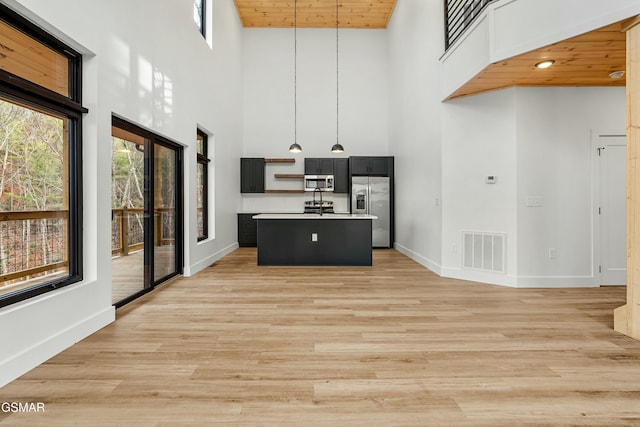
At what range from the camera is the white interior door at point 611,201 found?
14.0 ft

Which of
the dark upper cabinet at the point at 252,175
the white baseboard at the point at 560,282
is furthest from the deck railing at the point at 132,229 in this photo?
the white baseboard at the point at 560,282

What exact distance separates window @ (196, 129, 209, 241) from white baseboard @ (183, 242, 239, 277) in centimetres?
40

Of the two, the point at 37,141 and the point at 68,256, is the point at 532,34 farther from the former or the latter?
the point at 68,256

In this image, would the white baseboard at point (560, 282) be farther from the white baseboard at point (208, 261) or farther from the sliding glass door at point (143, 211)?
the sliding glass door at point (143, 211)

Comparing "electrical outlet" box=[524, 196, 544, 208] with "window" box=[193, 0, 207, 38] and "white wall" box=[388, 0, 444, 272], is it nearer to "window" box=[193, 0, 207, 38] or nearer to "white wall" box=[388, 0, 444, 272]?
"white wall" box=[388, 0, 444, 272]

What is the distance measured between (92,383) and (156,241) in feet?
8.06

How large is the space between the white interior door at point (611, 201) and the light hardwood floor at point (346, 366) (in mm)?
761

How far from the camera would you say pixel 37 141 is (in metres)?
2.43

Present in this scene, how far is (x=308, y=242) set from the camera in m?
5.79

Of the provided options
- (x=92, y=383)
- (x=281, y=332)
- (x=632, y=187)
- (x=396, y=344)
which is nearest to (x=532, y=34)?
(x=632, y=187)

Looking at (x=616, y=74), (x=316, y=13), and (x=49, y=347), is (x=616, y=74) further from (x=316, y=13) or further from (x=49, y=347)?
(x=316, y=13)

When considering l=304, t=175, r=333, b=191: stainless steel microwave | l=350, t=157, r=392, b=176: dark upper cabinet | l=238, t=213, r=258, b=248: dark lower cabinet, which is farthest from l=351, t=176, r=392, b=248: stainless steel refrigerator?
l=238, t=213, r=258, b=248: dark lower cabinet
